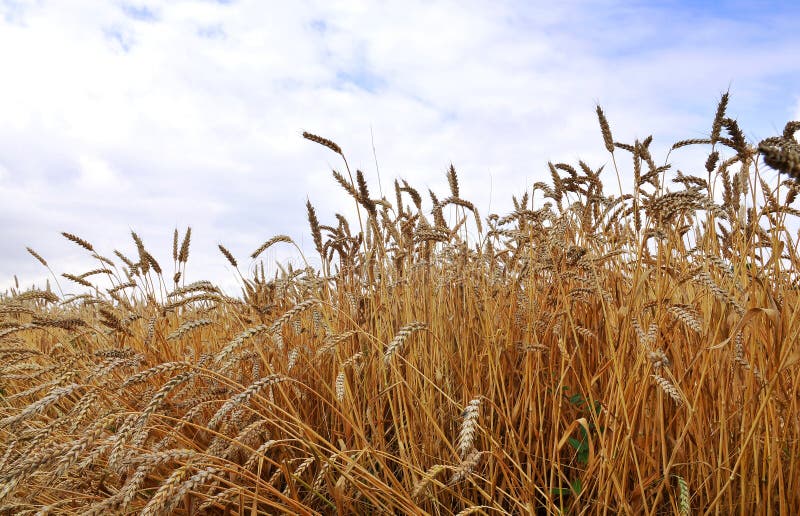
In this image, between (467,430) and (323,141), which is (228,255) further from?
(467,430)

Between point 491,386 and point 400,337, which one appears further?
point 491,386

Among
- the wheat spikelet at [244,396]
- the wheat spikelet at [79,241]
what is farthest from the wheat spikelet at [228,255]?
the wheat spikelet at [244,396]

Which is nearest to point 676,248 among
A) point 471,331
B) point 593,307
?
point 593,307

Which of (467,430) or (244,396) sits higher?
(244,396)

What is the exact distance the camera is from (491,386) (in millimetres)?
2404

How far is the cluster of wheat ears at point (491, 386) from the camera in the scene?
1915 millimetres

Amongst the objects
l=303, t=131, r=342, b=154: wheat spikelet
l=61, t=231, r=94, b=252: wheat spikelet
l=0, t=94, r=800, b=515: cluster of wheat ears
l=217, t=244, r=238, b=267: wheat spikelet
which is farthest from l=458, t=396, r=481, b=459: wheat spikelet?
l=61, t=231, r=94, b=252: wheat spikelet

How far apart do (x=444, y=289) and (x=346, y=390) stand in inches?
32.4

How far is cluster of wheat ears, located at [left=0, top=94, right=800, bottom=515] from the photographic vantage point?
6.28 ft

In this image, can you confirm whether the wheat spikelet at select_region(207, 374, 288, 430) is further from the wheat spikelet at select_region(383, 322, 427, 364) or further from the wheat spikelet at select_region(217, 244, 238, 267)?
the wheat spikelet at select_region(217, 244, 238, 267)

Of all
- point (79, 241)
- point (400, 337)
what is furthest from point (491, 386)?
point (79, 241)

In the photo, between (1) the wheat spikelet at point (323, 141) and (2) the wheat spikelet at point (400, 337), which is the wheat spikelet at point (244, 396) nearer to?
(2) the wheat spikelet at point (400, 337)

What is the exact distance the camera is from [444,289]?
309cm

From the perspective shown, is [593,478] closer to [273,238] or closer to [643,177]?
[643,177]
